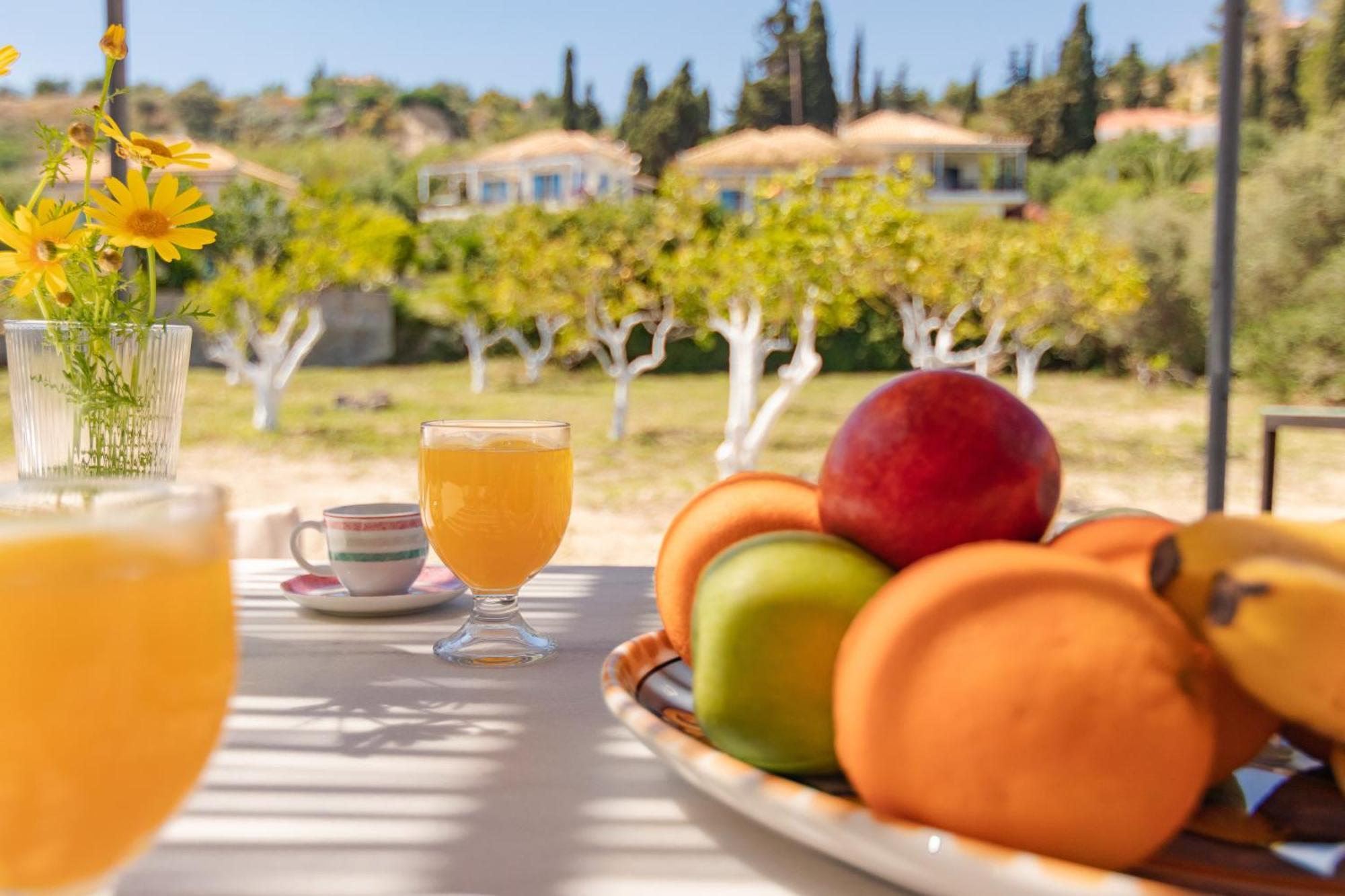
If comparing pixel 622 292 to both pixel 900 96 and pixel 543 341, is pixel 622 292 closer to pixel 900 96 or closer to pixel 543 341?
pixel 543 341

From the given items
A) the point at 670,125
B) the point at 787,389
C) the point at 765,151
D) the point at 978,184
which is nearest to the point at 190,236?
the point at 787,389

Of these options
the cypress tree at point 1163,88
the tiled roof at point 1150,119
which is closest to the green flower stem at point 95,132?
the tiled roof at point 1150,119

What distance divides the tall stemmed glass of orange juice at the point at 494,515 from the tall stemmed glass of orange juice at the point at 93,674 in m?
0.33

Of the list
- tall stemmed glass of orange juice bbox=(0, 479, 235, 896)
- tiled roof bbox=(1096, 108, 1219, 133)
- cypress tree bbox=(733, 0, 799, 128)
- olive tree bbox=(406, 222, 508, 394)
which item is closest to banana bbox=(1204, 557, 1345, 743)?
tall stemmed glass of orange juice bbox=(0, 479, 235, 896)

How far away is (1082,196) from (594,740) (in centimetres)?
2211

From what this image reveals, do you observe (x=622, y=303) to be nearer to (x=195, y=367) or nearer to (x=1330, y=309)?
(x=195, y=367)

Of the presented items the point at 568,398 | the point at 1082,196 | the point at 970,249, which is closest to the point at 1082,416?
the point at 970,249

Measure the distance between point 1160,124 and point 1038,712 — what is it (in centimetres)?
3802

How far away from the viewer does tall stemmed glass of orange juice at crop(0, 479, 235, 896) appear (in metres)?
0.25

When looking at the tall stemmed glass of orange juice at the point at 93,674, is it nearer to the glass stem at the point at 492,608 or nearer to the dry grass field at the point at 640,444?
the glass stem at the point at 492,608

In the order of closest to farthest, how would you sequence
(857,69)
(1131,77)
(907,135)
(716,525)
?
(716,525)
(907,135)
(857,69)
(1131,77)

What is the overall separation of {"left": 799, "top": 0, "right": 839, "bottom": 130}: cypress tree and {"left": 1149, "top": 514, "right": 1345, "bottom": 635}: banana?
103 feet

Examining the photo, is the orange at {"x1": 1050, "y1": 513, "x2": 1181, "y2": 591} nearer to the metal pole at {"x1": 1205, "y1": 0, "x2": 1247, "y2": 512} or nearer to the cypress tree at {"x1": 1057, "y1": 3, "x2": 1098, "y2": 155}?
the metal pole at {"x1": 1205, "y1": 0, "x2": 1247, "y2": 512}

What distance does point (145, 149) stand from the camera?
0.61 meters
